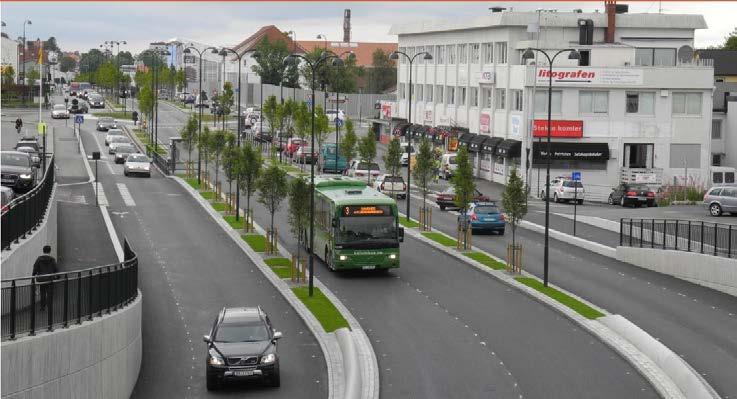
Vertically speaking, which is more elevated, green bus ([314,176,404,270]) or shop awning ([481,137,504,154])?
shop awning ([481,137,504,154])

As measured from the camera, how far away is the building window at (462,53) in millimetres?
102688

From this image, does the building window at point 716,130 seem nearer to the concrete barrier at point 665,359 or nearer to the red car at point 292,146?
the red car at point 292,146

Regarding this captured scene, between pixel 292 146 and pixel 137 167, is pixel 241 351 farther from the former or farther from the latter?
pixel 292 146

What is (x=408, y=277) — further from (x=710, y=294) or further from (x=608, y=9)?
(x=608, y=9)

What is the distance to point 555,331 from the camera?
3412 cm

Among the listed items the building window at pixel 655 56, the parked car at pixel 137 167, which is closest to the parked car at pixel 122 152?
the parked car at pixel 137 167

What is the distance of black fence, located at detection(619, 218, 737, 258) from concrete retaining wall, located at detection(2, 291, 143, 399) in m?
22.4

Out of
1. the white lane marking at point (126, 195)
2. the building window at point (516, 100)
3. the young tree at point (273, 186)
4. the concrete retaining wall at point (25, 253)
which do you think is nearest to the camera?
the concrete retaining wall at point (25, 253)

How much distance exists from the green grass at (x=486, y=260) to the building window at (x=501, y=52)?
45.5 meters

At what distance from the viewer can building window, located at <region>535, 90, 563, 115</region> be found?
3334 inches

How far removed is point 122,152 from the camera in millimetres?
90875

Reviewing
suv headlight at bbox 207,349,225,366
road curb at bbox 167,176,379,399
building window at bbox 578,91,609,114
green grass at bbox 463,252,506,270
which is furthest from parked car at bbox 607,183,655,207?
suv headlight at bbox 207,349,225,366

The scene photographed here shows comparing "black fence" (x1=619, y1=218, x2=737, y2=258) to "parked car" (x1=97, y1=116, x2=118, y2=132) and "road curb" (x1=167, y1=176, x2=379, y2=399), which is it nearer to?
"road curb" (x1=167, y1=176, x2=379, y2=399)

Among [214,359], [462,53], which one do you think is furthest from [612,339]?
[462,53]
